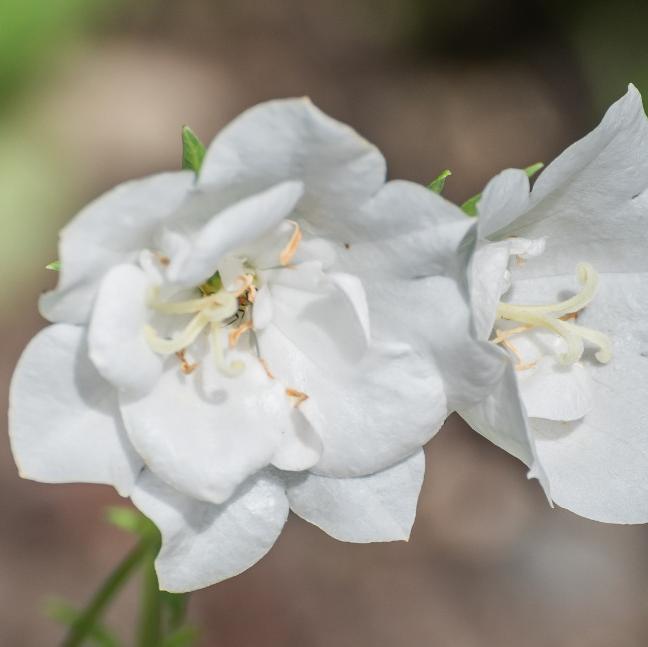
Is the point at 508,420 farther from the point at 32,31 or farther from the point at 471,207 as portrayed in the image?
the point at 32,31

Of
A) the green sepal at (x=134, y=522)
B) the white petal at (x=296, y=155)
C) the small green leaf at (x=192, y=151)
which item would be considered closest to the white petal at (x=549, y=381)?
the white petal at (x=296, y=155)

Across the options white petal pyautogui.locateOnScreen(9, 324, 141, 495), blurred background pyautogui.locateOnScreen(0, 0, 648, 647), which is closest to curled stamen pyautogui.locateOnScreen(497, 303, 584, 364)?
white petal pyautogui.locateOnScreen(9, 324, 141, 495)

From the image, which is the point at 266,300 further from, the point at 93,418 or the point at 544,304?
the point at 544,304

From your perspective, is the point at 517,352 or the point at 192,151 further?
the point at 517,352

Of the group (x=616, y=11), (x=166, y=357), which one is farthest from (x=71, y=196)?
(x=166, y=357)

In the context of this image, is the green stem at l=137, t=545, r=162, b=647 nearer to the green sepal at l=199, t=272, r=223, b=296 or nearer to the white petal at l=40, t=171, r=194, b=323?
the green sepal at l=199, t=272, r=223, b=296

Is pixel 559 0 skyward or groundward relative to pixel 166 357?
groundward

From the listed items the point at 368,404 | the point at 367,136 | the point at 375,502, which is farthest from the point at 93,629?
the point at 367,136
